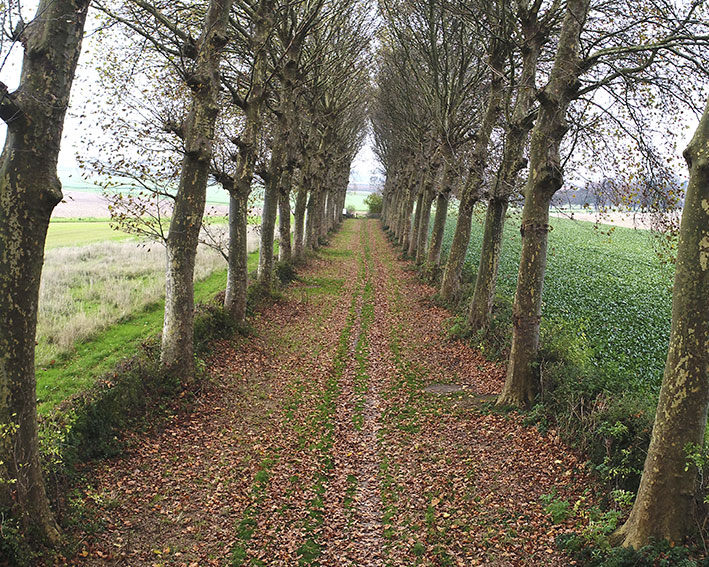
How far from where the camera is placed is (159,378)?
9.35m

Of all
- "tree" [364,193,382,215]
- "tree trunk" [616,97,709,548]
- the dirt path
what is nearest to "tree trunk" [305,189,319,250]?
the dirt path

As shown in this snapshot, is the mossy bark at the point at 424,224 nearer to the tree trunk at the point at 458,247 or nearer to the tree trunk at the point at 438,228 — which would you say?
the tree trunk at the point at 438,228

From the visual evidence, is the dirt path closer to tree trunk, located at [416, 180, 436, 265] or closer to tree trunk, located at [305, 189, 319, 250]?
tree trunk, located at [416, 180, 436, 265]

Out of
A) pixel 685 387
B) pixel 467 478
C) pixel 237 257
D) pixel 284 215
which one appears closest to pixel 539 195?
pixel 685 387

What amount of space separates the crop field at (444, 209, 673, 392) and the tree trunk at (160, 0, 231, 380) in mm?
7457

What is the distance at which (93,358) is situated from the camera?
39.0ft

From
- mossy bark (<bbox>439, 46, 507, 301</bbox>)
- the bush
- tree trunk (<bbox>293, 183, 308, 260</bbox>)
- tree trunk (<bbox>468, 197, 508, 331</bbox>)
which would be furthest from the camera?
the bush

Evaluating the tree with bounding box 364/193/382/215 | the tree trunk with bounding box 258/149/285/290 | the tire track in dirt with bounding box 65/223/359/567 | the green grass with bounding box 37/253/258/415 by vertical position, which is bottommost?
the tire track in dirt with bounding box 65/223/359/567

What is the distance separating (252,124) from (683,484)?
12.4 metres

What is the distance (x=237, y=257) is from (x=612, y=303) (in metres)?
15.4

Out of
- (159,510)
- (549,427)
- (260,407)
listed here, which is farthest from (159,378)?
(549,427)

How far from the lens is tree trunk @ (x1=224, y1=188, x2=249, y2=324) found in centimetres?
1374

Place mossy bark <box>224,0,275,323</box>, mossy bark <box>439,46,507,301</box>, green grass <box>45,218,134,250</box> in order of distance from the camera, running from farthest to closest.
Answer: green grass <box>45,218,134,250</box> → mossy bark <box>439,46,507,301</box> → mossy bark <box>224,0,275,323</box>

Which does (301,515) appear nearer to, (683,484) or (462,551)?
(462,551)
